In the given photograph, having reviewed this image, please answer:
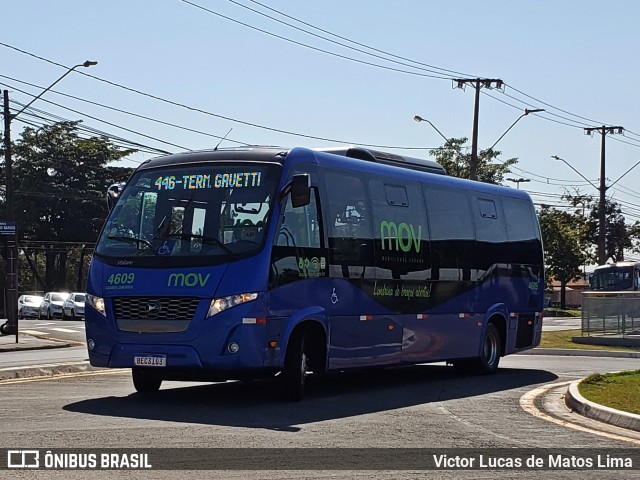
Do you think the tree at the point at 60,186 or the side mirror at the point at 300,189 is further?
the tree at the point at 60,186

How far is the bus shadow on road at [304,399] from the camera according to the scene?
12695mm

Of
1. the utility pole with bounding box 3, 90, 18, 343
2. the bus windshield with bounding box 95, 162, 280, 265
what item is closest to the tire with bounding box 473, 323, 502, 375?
the bus windshield with bounding box 95, 162, 280, 265

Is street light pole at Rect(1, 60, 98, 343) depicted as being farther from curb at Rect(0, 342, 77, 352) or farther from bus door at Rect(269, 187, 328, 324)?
bus door at Rect(269, 187, 328, 324)

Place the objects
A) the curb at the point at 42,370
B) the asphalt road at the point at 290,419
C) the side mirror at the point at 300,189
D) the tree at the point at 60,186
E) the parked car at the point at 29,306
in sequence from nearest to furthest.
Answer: the asphalt road at the point at 290,419 < the side mirror at the point at 300,189 < the curb at the point at 42,370 < the parked car at the point at 29,306 < the tree at the point at 60,186

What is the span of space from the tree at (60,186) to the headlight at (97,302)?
2808 inches

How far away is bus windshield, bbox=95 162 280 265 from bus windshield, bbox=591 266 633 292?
5960cm

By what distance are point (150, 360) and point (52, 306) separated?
49.2 meters

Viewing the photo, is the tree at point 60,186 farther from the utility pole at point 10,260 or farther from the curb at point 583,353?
the curb at point 583,353

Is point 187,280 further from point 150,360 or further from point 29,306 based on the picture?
point 29,306

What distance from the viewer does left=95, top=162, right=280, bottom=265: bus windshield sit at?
14.1m

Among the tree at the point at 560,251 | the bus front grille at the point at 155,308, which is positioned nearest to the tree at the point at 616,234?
the tree at the point at 560,251

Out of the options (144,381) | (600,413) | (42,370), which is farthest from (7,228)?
(600,413)

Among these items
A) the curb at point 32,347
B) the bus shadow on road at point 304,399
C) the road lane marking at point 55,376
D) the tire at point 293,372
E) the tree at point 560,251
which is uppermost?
the tree at point 560,251

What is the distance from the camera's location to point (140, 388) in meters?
15.6
